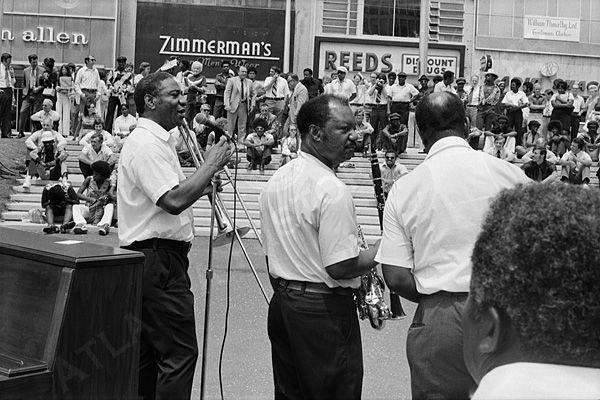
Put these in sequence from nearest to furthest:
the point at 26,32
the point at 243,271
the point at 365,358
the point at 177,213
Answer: the point at 177,213, the point at 365,358, the point at 243,271, the point at 26,32

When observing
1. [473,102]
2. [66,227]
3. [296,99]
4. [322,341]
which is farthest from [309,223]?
[473,102]

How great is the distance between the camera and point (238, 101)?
18234 mm

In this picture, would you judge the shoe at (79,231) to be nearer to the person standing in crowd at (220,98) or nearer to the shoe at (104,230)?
the shoe at (104,230)

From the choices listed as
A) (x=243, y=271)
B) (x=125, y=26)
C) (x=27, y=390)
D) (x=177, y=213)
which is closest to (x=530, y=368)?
(x=27, y=390)

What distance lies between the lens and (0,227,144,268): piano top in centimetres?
305

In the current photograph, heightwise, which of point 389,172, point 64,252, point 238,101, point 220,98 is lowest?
point 64,252

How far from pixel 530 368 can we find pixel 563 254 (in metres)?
0.19

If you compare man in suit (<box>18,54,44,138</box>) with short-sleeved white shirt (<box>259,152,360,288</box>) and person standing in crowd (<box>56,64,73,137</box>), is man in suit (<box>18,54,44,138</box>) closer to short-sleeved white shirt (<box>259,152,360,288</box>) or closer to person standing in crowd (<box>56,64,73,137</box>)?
person standing in crowd (<box>56,64,73,137</box>)

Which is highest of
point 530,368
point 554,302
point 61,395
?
point 554,302

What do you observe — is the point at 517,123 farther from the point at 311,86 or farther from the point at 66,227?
the point at 66,227

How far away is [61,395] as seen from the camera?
9.92ft

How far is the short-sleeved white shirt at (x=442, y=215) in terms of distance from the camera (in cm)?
312

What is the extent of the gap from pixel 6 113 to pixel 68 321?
1685 cm

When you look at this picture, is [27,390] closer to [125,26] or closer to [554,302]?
[554,302]
